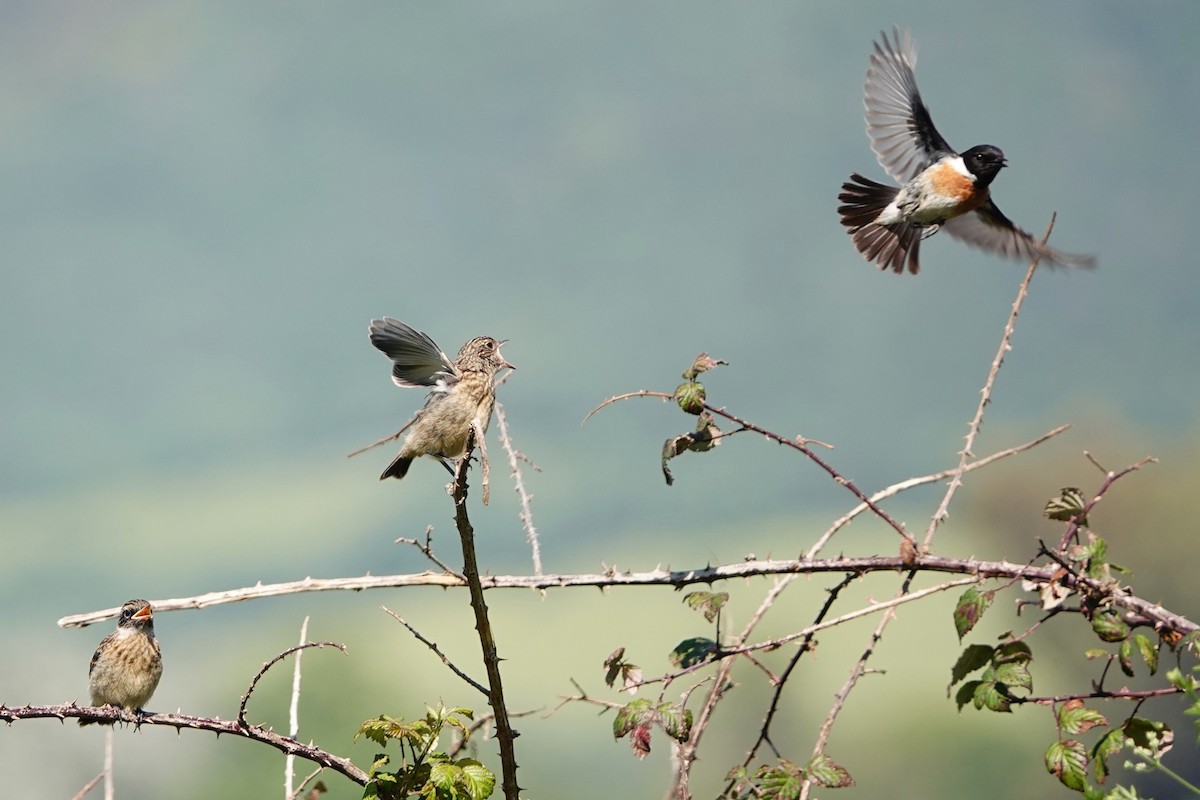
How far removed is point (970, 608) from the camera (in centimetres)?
208

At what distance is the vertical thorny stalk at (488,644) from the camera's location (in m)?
1.89

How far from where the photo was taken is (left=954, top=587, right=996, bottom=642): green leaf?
2.06 metres

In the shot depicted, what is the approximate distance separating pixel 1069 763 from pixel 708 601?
707 millimetres

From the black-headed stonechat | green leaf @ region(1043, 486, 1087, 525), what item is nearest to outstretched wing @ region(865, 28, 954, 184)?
the black-headed stonechat

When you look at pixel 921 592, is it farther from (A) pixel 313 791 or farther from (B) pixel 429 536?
(A) pixel 313 791

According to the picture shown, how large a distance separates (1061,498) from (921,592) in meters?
0.36

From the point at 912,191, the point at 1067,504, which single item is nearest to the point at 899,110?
the point at 912,191

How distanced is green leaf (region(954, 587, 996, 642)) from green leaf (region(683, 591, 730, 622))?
0.43 metres

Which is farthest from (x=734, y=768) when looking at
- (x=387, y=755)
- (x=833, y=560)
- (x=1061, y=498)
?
(x=1061, y=498)

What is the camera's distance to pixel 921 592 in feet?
6.82

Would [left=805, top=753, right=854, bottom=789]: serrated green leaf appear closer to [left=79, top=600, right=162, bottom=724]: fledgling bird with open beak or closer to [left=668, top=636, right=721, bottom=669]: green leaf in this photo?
[left=668, top=636, right=721, bottom=669]: green leaf

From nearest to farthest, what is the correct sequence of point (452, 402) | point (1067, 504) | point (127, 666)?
point (1067, 504) < point (452, 402) < point (127, 666)

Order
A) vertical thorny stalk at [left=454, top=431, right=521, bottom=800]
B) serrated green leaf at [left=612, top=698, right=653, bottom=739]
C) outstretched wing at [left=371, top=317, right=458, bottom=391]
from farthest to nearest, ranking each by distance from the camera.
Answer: outstretched wing at [left=371, top=317, right=458, bottom=391]
serrated green leaf at [left=612, top=698, right=653, bottom=739]
vertical thorny stalk at [left=454, top=431, right=521, bottom=800]

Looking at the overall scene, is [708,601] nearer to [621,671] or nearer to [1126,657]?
[621,671]
